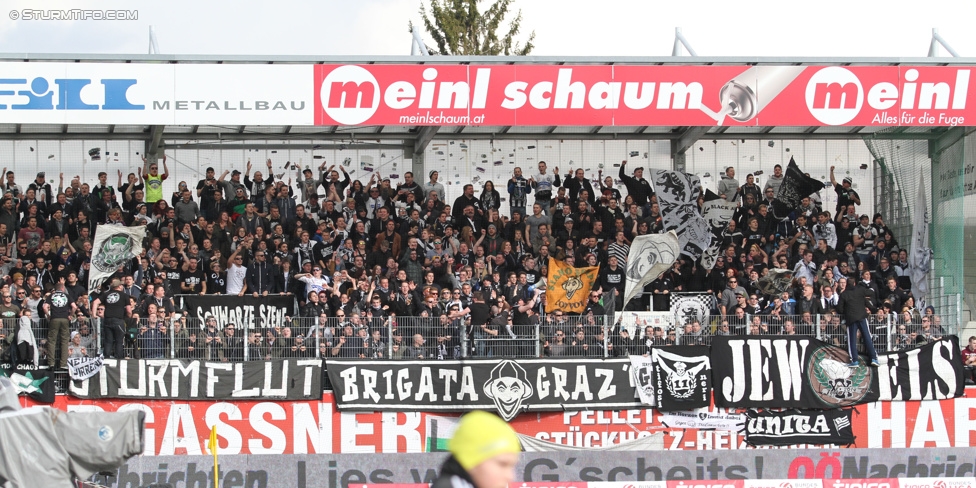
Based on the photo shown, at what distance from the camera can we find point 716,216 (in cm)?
2456

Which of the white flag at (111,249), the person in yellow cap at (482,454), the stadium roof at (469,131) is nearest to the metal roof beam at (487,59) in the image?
the stadium roof at (469,131)

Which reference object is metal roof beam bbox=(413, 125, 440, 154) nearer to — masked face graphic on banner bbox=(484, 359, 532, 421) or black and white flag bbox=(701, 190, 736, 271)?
black and white flag bbox=(701, 190, 736, 271)

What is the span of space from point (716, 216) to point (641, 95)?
10.7 feet

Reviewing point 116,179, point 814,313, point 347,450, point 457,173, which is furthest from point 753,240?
point 116,179

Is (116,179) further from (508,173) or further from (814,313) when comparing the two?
(814,313)

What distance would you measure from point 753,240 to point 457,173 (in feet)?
22.0

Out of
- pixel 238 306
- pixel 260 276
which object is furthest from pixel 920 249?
pixel 238 306

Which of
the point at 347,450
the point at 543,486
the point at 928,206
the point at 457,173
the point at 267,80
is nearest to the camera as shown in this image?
the point at 543,486

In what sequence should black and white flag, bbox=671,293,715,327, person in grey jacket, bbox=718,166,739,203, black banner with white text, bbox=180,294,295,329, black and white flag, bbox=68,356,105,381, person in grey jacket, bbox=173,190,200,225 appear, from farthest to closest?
person in grey jacket, bbox=718,166,739,203 < person in grey jacket, bbox=173,190,200,225 < black and white flag, bbox=671,293,715,327 < black banner with white text, bbox=180,294,295,329 < black and white flag, bbox=68,356,105,381

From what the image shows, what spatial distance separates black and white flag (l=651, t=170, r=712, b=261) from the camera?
77.7 feet

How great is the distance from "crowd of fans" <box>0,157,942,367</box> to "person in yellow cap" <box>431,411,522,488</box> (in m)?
15.2

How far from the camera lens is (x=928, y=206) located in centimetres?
2520

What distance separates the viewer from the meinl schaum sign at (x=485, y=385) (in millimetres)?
20125

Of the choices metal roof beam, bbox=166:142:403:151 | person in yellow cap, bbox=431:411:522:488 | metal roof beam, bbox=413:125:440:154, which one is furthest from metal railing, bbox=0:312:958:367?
person in yellow cap, bbox=431:411:522:488
